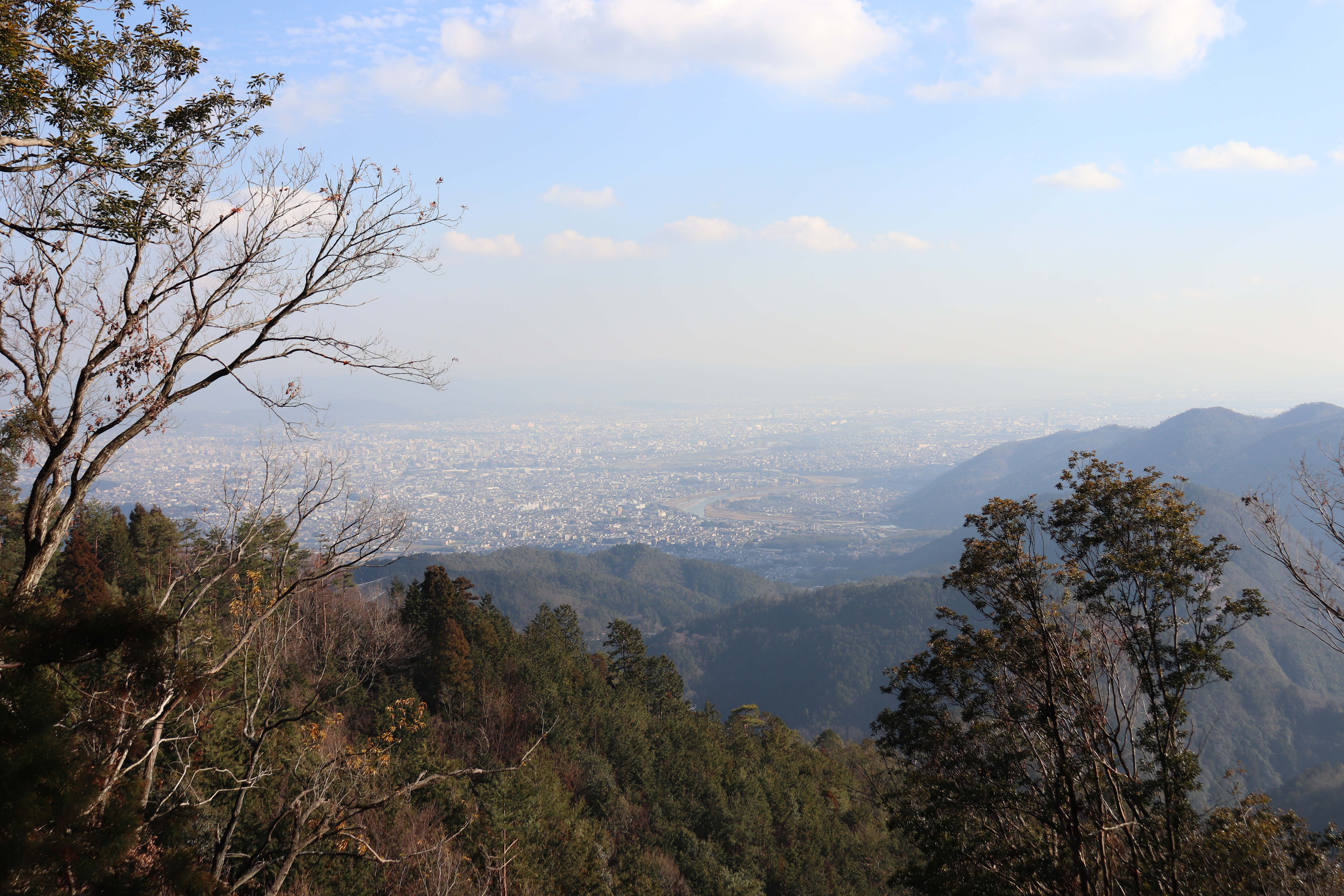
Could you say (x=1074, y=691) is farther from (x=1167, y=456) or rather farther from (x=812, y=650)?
(x=1167, y=456)

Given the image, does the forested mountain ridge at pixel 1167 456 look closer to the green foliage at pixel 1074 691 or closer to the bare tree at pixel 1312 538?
the green foliage at pixel 1074 691

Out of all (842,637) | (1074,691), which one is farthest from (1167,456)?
(1074,691)

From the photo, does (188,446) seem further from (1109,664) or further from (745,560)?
(1109,664)

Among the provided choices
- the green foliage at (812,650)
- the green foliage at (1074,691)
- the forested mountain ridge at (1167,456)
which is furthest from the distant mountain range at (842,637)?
the green foliage at (1074,691)

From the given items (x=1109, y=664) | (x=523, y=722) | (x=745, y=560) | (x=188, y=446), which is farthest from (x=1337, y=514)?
(x=745, y=560)

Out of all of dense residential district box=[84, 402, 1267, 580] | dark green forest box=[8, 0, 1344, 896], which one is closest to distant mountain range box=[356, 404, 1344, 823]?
dense residential district box=[84, 402, 1267, 580]

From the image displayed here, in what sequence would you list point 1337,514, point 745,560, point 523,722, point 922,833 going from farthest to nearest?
point 745,560 < point 523,722 < point 922,833 < point 1337,514
